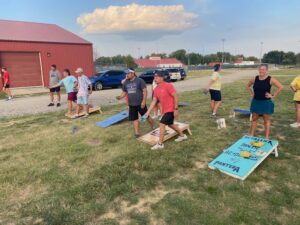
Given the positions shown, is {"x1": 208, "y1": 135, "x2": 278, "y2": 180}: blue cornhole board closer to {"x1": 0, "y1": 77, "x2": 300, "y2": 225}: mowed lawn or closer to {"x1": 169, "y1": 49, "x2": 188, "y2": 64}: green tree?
{"x1": 0, "y1": 77, "x2": 300, "y2": 225}: mowed lawn

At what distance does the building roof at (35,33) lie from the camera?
20.0 metres

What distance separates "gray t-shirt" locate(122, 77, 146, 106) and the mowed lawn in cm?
90

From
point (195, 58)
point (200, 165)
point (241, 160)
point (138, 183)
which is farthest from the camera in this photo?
point (195, 58)

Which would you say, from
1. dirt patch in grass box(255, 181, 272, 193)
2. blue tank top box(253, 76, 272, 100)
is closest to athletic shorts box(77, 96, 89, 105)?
blue tank top box(253, 76, 272, 100)

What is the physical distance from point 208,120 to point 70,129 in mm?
4022

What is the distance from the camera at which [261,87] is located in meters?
4.83

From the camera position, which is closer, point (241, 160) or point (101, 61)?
point (241, 160)

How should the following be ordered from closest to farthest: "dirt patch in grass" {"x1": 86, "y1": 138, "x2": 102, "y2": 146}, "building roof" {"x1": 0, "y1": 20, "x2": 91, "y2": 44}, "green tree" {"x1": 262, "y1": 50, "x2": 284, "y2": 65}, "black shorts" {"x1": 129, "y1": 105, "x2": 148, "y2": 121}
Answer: "dirt patch in grass" {"x1": 86, "y1": 138, "x2": 102, "y2": 146} < "black shorts" {"x1": 129, "y1": 105, "x2": 148, "y2": 121} < "building roof" {"x1": 0, "y1": 20, "x2": 91, "y2": 44} < "green tree" {"x1": 262, "y1": 50, "x2": 284, "y2": 65}

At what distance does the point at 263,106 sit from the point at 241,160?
139 centimetres

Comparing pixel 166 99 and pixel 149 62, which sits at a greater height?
pixel 149 62

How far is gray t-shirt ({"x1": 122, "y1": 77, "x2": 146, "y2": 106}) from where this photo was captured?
5.80 meters

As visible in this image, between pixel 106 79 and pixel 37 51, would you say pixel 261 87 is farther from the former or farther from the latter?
pixel 37 51

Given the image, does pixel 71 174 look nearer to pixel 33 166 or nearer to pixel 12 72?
pixel 33 166

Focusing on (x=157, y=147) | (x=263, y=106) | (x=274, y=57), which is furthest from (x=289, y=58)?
(x=157, y=147)
